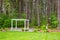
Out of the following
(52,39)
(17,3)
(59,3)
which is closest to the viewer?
(52,39)

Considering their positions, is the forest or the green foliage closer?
the green foliage

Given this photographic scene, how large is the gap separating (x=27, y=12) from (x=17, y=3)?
71 centimetres

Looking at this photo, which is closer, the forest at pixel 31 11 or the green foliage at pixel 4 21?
the green foliage at pixel 4 21

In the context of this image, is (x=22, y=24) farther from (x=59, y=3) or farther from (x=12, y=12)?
(x=59, y=3)

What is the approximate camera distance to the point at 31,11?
9.77 meters

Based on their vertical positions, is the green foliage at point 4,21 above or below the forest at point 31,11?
below

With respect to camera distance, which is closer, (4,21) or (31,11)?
(4,21)

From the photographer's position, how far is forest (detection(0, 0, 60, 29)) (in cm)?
962

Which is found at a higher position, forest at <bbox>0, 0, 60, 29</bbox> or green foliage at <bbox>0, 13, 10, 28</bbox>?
forest at <bbox>0, 0, 60, 29</bbox>

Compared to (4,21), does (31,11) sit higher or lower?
higher

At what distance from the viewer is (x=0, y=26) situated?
30.4 ft

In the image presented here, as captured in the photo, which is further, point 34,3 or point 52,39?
point 34,3

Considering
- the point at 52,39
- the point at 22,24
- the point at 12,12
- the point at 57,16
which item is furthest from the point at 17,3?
the point at 52,39

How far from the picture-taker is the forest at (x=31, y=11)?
9.62 meters
